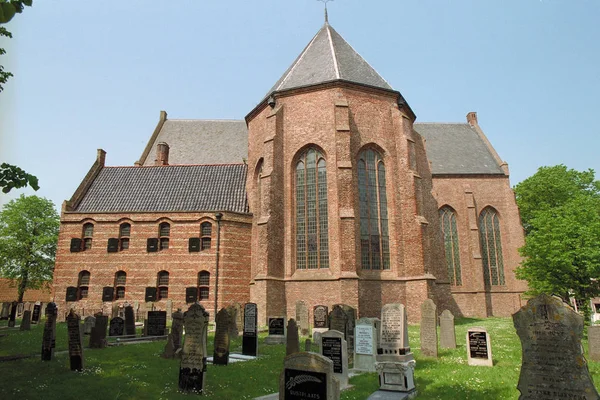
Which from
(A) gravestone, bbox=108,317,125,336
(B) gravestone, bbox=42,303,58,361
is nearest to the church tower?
(A) gravestone, bbox=108,317,125,336

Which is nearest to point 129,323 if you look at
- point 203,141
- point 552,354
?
point 552,354

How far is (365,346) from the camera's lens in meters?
10.1

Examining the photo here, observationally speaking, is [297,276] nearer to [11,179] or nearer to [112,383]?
[112,383]

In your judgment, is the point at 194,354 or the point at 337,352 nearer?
the point at 194,354

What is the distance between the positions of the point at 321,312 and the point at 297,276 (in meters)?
2.89

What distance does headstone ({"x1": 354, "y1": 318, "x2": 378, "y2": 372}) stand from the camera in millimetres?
9970

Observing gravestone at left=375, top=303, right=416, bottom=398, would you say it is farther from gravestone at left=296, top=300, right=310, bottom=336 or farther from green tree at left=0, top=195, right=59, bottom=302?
green tree at left=0, top=195, right=59, bottom=302

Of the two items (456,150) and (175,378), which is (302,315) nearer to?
(175,378)

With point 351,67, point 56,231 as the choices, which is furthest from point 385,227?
point 56,231

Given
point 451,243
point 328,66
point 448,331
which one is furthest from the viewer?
point 451,243

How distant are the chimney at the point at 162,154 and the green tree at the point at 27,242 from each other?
47.1 feet

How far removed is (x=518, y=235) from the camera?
101 feet

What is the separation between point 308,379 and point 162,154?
27093 mm

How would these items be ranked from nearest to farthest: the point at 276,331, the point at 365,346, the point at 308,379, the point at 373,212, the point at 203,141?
the point at 308,379, the point at 365,346, the point at 276,331, the point at 373,212, the point at 203,141
